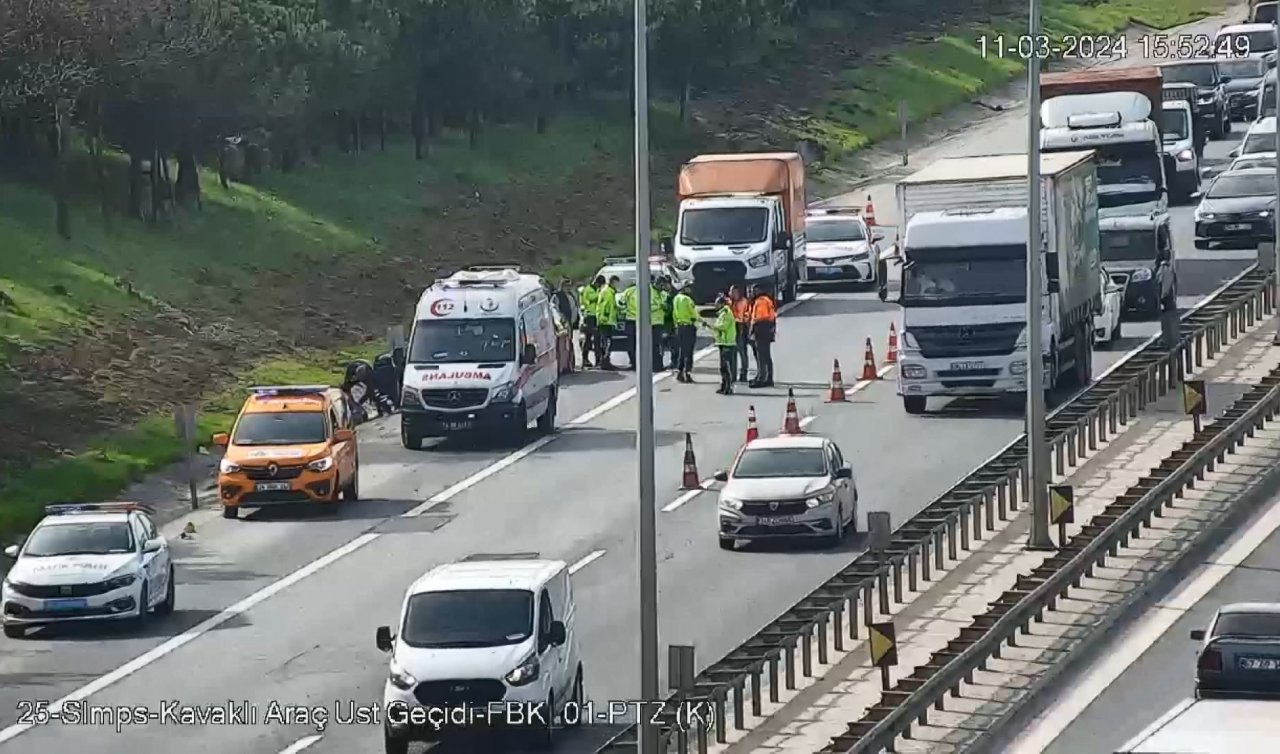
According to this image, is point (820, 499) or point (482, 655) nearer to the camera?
point (482, 655)

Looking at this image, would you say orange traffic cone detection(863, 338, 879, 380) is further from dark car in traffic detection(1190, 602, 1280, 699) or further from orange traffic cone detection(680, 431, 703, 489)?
dark car in traffic detection(1190, 602, 1280, 699)

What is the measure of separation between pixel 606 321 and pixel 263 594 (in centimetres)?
1554

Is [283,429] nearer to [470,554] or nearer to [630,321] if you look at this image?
[470,554]

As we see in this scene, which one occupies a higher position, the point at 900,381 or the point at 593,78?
the point at 593,78

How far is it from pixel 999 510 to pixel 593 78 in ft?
133

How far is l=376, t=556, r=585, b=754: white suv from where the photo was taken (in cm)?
2441

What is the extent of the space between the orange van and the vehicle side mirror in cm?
1254

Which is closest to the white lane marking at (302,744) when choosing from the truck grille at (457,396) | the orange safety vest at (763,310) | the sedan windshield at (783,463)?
the sedan windshield at (783,463)

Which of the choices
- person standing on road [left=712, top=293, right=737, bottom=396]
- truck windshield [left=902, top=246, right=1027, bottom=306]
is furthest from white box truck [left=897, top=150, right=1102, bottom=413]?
person standing on road [left=712, top=293, right=737, bottom=396]

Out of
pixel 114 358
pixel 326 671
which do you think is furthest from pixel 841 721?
pixel 114 358

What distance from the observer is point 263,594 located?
32.8m

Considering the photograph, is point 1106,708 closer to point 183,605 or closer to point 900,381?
→ point 183,605

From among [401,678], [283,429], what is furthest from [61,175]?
[401,678]

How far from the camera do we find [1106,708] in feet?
83.9
